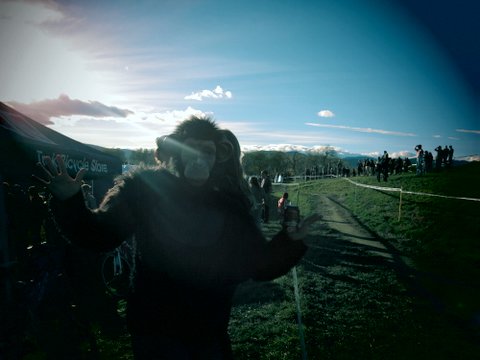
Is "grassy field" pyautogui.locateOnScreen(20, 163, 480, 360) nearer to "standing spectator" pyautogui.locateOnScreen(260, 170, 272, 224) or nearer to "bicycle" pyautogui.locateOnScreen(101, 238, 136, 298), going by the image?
"bicycle" pyautogui.locateOnScreen(101, 238, 136, 298)

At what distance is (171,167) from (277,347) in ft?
10.5

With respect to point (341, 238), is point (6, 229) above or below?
above

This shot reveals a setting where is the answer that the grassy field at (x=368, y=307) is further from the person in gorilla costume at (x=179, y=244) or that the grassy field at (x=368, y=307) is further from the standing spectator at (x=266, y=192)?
the standing spectator at (x=266, y=192)

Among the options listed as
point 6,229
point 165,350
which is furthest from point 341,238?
point 165,350

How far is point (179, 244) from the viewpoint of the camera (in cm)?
183

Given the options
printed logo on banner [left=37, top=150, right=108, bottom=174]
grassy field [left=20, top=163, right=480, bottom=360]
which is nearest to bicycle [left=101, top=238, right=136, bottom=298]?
grassy field [left=20, top=163, right=480, bottom=360]

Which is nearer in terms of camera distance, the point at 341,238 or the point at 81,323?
the point at 81,323

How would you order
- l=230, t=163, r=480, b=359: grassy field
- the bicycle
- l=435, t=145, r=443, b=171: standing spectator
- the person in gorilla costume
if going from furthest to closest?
l=435, t=145, r=443, b=171: standing spectator
the bicycle
l=230, t=163, r=480, b=359: grassy field
the person in gorilla costume

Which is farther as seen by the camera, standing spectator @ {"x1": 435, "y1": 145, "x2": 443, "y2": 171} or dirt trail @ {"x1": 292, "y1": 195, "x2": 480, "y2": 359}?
standing spectator @ {"x1": 435, "y1": 145, "x2": 443, "y2": 171}

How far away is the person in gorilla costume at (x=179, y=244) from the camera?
1.73m

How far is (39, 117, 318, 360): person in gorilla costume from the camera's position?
5.67ft

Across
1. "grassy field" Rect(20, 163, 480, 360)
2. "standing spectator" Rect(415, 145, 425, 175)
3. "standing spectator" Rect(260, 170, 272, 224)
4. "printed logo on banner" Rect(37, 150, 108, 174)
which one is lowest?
"grassy field" Rect(20, 163, 480, 360)

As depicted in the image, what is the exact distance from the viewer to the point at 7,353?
363cm

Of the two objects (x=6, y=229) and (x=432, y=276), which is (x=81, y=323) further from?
(x=432, y=276)
